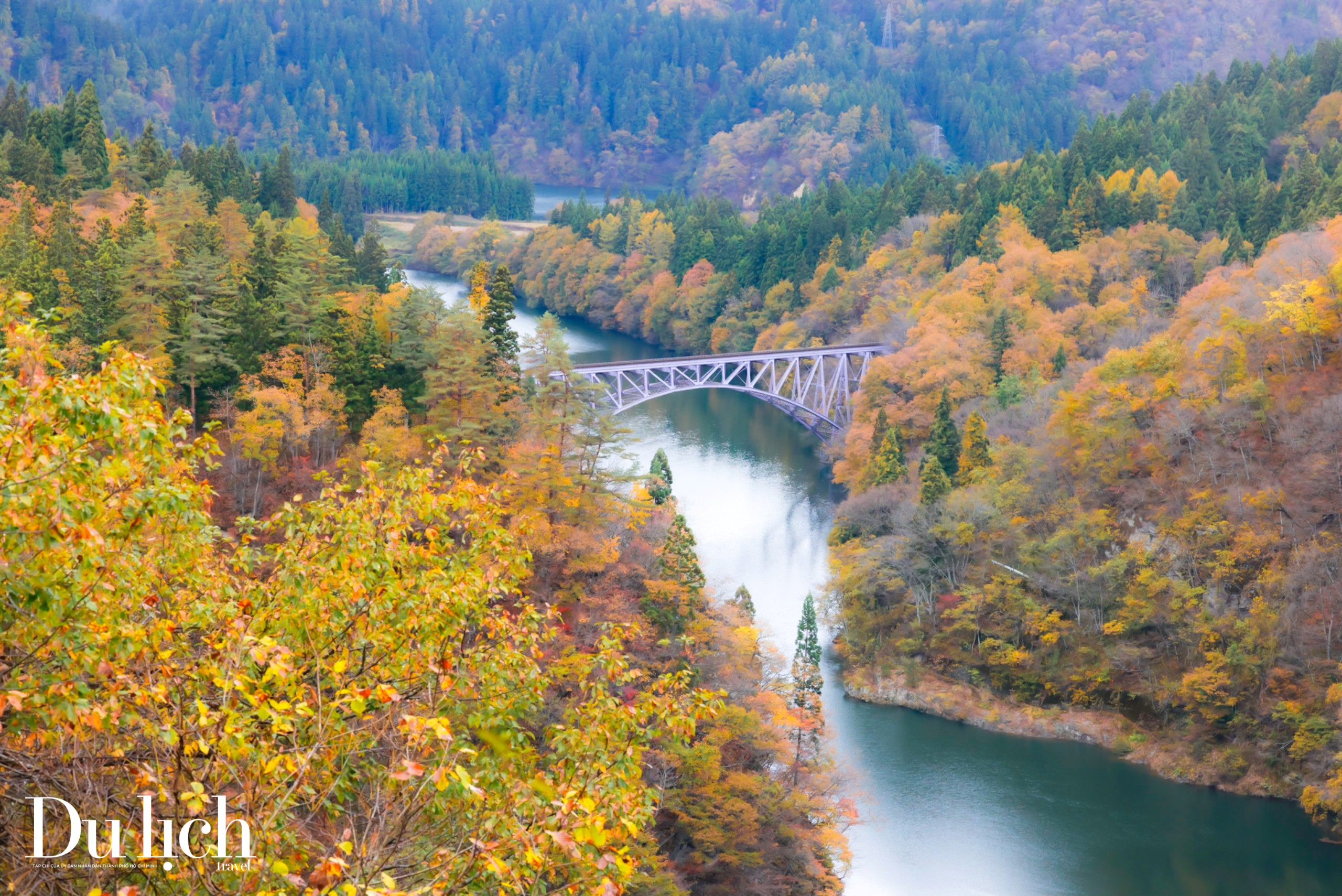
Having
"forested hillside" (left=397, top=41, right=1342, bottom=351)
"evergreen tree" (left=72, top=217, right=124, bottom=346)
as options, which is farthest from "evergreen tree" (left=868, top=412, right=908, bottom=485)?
"evergreen tree" (left=72, top=217, right=124, bottom=346)

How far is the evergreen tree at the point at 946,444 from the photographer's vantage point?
1791 inches

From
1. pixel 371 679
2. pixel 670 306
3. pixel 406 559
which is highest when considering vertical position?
pixel 406 559

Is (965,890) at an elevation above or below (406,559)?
below

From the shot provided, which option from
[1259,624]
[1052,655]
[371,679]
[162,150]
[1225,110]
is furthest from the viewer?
[1225,110]

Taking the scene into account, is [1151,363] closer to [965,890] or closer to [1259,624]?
[1259,624]

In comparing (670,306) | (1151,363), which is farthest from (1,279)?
(670,306)

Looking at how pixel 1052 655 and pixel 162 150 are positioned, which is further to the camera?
pixel 162 150

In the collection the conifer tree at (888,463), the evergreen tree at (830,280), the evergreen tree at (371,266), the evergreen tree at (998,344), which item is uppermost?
the evergreen tree at (371,266)

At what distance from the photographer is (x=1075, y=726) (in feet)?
118

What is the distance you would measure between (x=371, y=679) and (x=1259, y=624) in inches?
1204

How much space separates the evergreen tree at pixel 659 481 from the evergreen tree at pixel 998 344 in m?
14.2

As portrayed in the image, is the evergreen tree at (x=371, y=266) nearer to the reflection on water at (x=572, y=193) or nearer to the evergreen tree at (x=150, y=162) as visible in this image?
the evergreen tree at (x=150, y=162)

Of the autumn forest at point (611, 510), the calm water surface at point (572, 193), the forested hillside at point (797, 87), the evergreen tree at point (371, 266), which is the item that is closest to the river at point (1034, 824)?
the autumn forest at point (611, 510)

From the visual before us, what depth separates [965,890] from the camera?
29.0 m
